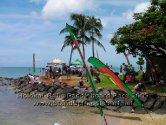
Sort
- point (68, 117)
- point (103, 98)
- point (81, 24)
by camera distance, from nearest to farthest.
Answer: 1. point (68, 117)
2. point (103, 98)
3. point (81, 24)

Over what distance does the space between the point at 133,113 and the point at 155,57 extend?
32.4ft

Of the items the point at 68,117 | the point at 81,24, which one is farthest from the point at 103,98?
the point at 81,24

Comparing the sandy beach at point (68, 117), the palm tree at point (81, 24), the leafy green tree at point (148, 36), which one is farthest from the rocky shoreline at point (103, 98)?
the palm tree at point (81, 24)

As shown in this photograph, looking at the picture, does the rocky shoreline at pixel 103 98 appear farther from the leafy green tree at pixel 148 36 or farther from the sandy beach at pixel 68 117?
the leafy green tree at pixel 148 36

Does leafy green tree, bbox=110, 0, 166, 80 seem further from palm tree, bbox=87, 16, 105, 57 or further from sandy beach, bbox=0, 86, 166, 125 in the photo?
palm tree, bbox=87, 16, 105, 57

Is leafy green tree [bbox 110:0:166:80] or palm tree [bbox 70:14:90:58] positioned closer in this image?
leafy green tree [bbox 110:0:166:80]

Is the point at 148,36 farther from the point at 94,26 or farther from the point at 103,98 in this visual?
the point at 94,26

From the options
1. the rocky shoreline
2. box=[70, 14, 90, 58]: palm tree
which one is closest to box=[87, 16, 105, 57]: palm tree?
box=[70, 14, 90, 58]: palm tree

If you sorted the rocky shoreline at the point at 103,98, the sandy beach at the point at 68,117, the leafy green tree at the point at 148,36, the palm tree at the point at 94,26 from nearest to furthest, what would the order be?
the sandy beach at the point at 68,117, the rocky shoreline at the point at 103,98, the leafy green tree at the point at 148,36, the palm tree at the point at 94,26

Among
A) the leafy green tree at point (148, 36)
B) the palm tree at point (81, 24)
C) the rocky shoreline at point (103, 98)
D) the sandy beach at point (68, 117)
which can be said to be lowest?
the sandy beach at point (68, 117)

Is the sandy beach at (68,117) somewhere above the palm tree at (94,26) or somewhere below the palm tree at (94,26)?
below

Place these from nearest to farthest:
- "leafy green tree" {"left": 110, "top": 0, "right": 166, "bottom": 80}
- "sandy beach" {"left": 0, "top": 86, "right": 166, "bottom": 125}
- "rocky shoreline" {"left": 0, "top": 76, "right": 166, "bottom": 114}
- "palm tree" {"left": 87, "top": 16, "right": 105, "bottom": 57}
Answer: "sandy beach" {"left": 0, "top": 86, "right": 166, "bottom": 125}, "rocky shoreline" {"left": 0, "top": 76, "right": 166, "bottom": 114}, "leafy green tree" {"left": 110, "top": 0, "right": 166, "bottom": 80}, "palm tree" {"left": 87, "top": 16, "right": 105, "bottom": 57}

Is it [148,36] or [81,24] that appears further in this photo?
[81,24]

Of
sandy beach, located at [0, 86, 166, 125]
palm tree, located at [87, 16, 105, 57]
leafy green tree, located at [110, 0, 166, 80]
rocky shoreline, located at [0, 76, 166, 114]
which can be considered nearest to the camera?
sandy beach, located at [0, 86, 166, 125]
